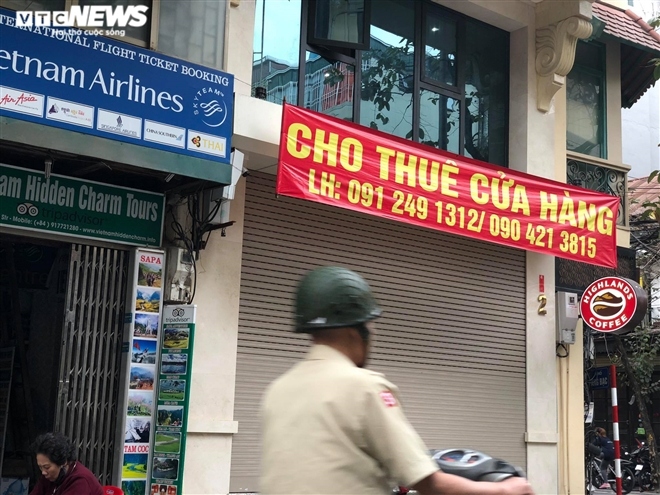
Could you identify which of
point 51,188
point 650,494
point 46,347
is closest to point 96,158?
point 51,188

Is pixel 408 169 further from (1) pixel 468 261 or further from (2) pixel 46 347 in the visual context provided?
(2) pixel 46 347

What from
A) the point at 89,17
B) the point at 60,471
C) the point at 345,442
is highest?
the point at 89,17

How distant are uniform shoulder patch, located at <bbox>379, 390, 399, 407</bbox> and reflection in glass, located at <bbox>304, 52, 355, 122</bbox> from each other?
8.25 metres

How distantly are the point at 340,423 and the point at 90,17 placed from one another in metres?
6.47

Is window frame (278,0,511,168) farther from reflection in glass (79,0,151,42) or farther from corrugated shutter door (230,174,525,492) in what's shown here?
reflection in glass (79,0,151,42)

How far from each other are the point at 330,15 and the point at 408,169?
1.98 m

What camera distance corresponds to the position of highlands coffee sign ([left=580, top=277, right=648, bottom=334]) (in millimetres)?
11625

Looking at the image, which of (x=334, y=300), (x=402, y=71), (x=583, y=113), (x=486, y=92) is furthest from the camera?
(x=583, y=113)

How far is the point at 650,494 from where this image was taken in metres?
18.6

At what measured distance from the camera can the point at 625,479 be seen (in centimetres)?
1855

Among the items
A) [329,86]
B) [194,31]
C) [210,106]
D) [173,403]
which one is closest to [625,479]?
[329,86]

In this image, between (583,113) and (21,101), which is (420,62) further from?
(21,101)

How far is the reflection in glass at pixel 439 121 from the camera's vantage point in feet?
38.6

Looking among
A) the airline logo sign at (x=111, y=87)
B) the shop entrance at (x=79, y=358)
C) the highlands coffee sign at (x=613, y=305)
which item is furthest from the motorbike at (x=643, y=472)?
the airline logo sign at (x=111, y=87)
